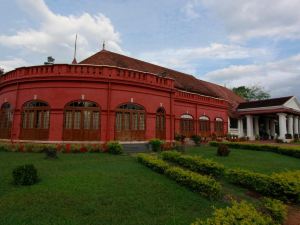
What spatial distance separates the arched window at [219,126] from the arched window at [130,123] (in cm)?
1307

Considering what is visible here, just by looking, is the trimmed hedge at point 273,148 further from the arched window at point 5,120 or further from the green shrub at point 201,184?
the arched window at point 5,120

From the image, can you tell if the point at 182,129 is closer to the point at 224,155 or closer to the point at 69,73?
the point at 224,155

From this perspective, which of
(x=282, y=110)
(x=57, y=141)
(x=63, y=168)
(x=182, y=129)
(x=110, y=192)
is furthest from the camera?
(x=282, y=110)

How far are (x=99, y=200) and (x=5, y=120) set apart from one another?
50.2 feet

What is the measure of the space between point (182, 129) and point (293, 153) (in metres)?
9.63

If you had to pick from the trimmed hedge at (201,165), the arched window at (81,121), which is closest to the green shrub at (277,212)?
the trimmed hedge at (201,165)

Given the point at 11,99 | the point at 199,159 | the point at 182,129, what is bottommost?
the point at 199,159

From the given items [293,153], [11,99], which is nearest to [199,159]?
[293,153]

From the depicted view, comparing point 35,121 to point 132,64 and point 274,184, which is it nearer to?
point 132,64

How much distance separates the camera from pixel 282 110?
29109mm

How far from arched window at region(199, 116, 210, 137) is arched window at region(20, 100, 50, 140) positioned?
15.8 meters

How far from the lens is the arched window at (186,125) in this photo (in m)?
23.2

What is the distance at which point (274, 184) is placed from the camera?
25.0 feet

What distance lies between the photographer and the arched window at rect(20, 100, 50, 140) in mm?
15495
